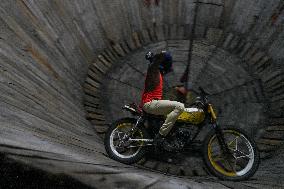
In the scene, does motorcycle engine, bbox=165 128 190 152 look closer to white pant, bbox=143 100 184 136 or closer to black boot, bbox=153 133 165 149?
black boot, bbox=153 133 165 149

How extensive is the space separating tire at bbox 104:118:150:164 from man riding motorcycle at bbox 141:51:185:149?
304 mm

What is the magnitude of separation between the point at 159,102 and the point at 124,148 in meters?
1.13

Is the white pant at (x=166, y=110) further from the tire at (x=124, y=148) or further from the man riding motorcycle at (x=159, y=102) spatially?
the tire at (x=124, y=148)

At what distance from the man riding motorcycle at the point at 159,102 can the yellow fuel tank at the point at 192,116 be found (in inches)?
8.3

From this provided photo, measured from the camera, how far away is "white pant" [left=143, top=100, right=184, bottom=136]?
7.77 m

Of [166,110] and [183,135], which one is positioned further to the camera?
[183,135]

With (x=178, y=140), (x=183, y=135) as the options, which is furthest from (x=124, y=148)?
(x=183, y=135)

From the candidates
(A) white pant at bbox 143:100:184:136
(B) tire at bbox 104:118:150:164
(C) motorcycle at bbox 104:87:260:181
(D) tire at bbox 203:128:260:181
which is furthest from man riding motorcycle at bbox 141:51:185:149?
(D) tire at bbox 203:128:260:181

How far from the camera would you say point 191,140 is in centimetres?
845

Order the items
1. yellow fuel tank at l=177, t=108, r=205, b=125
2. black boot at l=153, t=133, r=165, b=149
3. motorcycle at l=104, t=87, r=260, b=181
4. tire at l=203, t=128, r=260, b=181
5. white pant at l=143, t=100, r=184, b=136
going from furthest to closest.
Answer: black boot at l=153, t=133, r=165, b=149, yellow fuel tank at l=177, t=108, r=205, b=125, white pant at l=143, t=100, r=184, b=136, motorcycle at l=104, t=87, r=260, b=181, tire at l=203, t=128, r=260, b=181

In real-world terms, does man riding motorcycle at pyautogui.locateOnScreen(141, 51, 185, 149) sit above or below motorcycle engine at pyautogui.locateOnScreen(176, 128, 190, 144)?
above

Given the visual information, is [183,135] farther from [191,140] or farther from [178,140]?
[191,140]

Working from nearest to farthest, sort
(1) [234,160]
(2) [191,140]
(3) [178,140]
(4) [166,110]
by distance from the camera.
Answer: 1. (1) [234,160]
2. (4) [166,110]
3. (3) [178,140]
4. (2) [191,140]

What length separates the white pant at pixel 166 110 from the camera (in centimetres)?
777
